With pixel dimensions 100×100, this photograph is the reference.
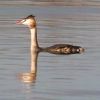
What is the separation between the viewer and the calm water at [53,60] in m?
15.5

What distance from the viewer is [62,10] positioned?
1330 inches

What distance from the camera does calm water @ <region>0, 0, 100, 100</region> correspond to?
15.5m

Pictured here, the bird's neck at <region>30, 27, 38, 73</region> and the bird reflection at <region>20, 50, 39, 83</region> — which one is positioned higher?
the bird's neck at <region>30, 27, 38, 73</region>

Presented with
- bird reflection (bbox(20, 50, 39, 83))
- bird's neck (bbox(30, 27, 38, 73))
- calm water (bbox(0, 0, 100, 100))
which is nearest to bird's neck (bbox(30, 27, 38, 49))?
bird's neck (bbox(30, 27, 38, 73))

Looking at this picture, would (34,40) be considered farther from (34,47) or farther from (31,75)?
(31,75)

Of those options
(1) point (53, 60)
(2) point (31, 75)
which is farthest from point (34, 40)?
(2) point (31, 75)

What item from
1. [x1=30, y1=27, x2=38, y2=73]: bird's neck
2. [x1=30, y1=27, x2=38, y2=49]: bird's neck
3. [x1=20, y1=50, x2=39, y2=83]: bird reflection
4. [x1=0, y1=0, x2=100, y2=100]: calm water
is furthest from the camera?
[x1=30, y1=27, x2=38, y2=49]: bird's neck

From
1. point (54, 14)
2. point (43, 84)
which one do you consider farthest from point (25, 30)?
point (43, 84)

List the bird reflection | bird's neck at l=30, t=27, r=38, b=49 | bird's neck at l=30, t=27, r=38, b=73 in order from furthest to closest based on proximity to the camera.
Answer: bird's neck at l=30, t=27, r=38, b=49 < bird's neck at l=30, t=27, r=38, b=73 < the bird reflection

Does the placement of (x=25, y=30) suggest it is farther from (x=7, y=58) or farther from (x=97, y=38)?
(x=7, y=58)

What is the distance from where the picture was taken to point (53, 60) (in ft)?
63.9

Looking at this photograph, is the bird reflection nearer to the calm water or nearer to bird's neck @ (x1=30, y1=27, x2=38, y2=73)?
bird's neck @ (x1=30, y1=27, x2=38, y2=73)

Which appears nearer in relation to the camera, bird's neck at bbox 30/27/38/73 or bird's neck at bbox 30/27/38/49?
bird's neck at bbox 30/27/38/73

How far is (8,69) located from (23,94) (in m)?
2.60
